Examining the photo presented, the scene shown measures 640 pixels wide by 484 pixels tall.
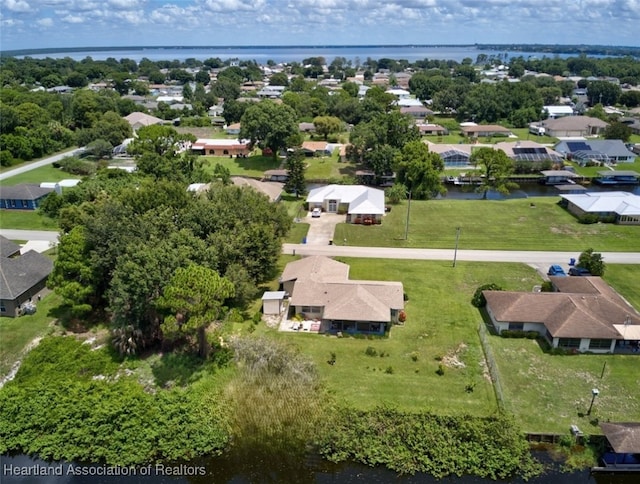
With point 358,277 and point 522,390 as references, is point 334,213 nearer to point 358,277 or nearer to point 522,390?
point 358,277

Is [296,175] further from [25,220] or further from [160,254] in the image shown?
[160,254]

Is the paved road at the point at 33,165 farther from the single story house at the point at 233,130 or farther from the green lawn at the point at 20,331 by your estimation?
the green lawn at the point at 20,331

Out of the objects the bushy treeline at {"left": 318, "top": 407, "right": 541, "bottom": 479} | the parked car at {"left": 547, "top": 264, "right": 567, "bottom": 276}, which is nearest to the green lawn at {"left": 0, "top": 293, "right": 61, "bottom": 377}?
the bushy treeline at {"left": 318, "top": 407, "right": 541, "bottom": 479}

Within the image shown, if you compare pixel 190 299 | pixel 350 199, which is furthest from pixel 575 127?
pixel 190 299

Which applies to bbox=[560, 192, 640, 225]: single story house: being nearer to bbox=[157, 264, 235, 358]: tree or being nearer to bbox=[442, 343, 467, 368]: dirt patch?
bbox=[442, 343, 467, 368]: dirt patch

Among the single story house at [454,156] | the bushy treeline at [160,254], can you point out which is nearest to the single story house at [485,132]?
the single story house at [454,156]
